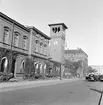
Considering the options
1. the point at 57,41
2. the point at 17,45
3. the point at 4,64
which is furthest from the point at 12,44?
the point at 57,41

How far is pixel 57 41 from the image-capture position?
56281 millimetres

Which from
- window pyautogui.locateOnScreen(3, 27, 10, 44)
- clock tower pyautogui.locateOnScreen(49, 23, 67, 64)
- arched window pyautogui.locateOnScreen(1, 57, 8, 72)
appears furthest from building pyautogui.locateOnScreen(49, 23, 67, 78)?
arched window pyautogui.locateOnScreen(1, 57, 8, 72)

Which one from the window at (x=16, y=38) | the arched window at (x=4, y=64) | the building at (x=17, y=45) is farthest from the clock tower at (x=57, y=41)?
the arched window at (x=4, y=64)

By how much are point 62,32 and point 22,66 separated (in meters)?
30.9

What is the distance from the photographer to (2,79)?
70.4ft

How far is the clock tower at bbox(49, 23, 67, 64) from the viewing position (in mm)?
55938

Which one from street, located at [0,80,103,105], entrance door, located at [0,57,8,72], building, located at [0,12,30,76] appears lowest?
street, located at [0,80,103,105]

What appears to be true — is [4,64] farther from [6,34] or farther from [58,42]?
[58,42]

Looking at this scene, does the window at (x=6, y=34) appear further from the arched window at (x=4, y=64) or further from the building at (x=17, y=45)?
the arched window at (x=4, y=64)

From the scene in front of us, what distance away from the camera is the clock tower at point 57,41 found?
55.9 meters

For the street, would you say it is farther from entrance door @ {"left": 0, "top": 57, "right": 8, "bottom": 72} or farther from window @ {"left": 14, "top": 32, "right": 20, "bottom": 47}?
window @ {"left": 14, "top": 32, "right": 20, "bottom": 47}

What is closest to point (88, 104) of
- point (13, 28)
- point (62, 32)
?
point (13, 28)

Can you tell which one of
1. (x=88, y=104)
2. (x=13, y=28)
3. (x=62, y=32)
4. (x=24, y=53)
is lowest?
(x=88, y=104)

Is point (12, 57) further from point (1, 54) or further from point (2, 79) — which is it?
point (2, 79)
